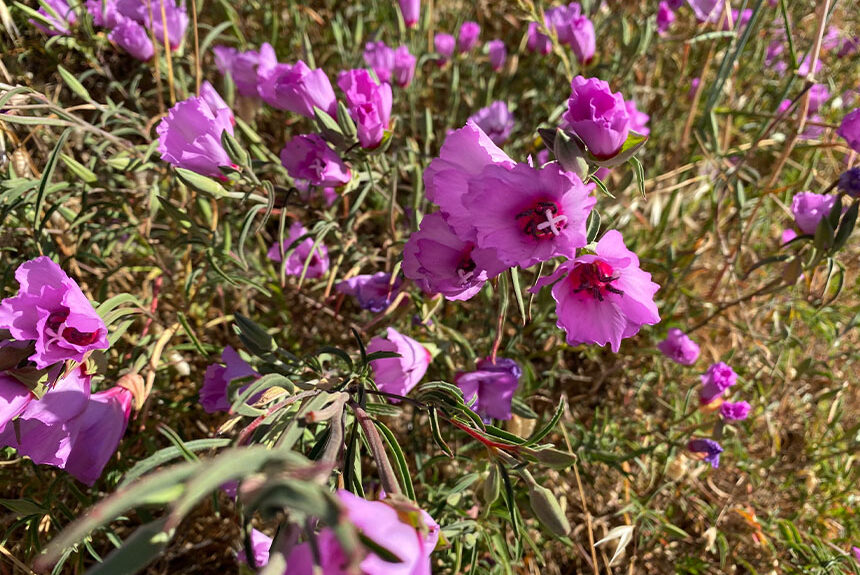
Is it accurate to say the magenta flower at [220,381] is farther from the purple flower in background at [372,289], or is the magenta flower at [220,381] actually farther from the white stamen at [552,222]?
the white stamen at [552,222]

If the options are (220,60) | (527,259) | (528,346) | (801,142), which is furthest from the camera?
(801,142)

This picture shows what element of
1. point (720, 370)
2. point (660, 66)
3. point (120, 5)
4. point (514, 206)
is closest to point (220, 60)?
point (120, 5)

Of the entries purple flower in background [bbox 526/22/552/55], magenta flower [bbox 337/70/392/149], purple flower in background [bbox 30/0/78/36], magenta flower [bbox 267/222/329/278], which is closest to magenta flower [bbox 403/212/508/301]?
magenta flower [bbox 337/70/392/149]

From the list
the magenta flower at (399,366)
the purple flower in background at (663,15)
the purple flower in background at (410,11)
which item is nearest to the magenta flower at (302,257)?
the magenta flower at (399,366)

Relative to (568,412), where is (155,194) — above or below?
above

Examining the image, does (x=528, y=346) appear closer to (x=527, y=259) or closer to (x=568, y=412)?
(x=568, y=412)

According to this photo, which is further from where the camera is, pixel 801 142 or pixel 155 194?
pixel 801 142

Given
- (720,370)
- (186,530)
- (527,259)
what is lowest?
(186,530)
